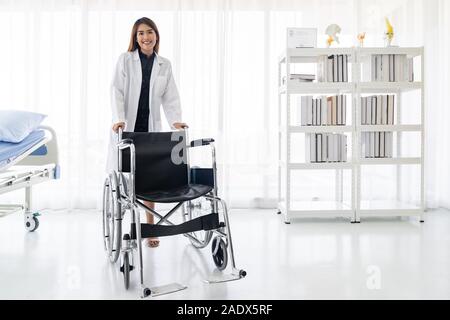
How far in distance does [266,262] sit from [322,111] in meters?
1.53

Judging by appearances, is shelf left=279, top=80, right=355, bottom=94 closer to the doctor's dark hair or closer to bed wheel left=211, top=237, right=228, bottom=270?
the doctor's dark hair

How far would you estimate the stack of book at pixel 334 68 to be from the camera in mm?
3729

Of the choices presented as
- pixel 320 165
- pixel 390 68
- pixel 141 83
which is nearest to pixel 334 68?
pixel 390 68

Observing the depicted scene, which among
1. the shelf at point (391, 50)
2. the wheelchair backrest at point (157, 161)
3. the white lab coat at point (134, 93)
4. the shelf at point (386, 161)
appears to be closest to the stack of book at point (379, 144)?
the shelf at point (386, 161)

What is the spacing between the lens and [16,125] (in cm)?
283

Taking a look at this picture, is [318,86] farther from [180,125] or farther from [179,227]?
[179,227]

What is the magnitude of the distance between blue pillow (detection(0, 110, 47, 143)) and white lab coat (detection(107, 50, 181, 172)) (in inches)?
19.3

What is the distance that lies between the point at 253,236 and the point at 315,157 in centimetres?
87

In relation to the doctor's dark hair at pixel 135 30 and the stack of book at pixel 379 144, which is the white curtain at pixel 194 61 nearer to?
the stack of book at pixel 379 144

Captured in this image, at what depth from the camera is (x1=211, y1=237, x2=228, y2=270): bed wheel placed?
247cm

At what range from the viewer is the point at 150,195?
2463mm

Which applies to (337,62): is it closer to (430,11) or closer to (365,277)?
(430,11)

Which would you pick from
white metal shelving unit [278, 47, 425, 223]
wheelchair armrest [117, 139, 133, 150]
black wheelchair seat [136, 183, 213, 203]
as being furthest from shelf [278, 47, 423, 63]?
wheelchair armrest [117, 139, 133, 150]

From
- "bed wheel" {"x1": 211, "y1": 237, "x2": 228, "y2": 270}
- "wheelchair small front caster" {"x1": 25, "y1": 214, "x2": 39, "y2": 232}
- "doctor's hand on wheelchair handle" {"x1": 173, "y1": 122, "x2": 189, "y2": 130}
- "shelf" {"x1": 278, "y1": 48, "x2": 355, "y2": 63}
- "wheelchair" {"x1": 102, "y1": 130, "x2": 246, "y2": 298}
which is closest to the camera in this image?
"wheelchair" {"x1": 102, "y1": 130, "x2": 246, "y2": 298}
